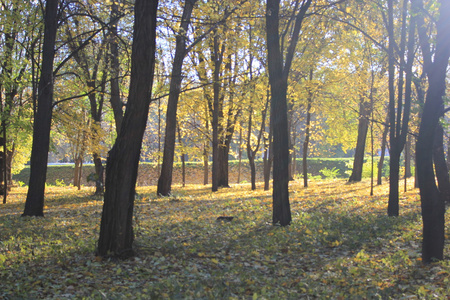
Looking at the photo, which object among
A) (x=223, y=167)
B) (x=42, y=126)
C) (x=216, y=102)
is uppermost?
(x=216, y=102)

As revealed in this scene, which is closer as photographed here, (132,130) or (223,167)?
(132,130)

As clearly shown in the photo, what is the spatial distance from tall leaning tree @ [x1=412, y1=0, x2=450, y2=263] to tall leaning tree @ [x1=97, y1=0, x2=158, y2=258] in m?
4.24

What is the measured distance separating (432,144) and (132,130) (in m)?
4.54

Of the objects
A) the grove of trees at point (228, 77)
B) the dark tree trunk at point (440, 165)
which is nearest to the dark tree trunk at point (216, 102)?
the grove of trees at point (228, 77)

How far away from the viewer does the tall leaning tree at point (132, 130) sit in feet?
18.9

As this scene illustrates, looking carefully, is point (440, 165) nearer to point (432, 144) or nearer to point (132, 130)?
point (432, 144)

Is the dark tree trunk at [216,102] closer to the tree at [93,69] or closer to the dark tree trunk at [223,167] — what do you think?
the dark tree trunk at [223,167]

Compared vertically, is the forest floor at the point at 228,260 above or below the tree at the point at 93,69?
below

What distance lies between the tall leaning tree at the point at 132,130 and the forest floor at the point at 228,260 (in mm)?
750

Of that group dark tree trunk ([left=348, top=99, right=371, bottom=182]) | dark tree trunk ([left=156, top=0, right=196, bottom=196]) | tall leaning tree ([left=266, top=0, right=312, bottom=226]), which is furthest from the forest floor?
dark tree trunk ([left=348, top=99, right=371, bottom=182])

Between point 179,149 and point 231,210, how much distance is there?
36.4ft

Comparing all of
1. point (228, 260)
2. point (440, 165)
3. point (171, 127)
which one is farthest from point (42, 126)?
point (440, 165)

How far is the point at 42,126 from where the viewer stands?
1027 cm

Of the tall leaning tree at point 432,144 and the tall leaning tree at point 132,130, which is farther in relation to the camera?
the tall leaning tree at point 132,130
